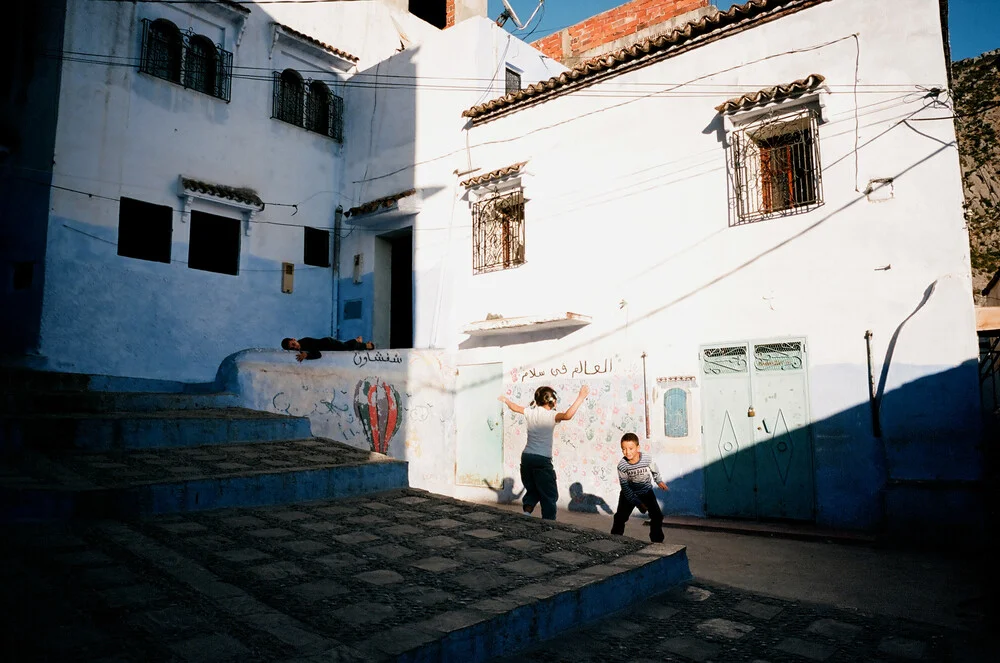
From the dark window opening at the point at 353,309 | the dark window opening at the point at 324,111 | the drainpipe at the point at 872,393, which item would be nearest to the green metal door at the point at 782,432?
the drainpipe at the point at 872,393

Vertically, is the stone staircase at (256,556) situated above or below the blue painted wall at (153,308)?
below

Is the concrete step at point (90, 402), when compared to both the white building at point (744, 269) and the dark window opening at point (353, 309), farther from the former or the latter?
the dark window opening at point (353, 309)

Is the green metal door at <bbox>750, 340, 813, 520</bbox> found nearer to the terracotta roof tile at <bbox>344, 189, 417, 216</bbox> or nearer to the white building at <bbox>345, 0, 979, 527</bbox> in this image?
the white building at <bbox>345, 0, 979, 527</bbox>

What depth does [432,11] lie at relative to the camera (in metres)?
17.5

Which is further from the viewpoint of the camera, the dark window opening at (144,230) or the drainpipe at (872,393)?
the dark window opening at (144,230)

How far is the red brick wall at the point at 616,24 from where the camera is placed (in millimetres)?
15422

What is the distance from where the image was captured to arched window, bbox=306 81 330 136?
14.2 metres

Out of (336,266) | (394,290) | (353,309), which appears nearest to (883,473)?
(394,290)

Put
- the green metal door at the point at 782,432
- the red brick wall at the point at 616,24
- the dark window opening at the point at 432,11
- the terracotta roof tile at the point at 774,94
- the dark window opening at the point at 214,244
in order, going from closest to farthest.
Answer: the green metal door at the point at 782,432 → the terracotta roof tile at the point at 774,94 → the dark window opening at the point at 214,244 → the red brick wall at the point at 616,24 → the dark window opening at the point at 432,11

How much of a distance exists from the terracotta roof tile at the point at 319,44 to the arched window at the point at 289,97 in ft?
2.37

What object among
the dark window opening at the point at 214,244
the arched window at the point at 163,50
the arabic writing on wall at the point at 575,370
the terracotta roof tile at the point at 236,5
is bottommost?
the arabic writing on wall at the point at 575,370

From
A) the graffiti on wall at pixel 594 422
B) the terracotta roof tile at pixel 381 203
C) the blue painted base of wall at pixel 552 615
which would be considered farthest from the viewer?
the terracotta roof tile at pixel 381 203

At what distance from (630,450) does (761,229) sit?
403cm

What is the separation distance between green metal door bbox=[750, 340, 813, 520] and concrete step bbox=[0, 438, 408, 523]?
16.1ft
